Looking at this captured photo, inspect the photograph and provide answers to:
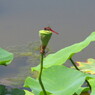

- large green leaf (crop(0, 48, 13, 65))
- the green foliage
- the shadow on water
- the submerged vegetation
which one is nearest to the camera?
the submerged vegetation

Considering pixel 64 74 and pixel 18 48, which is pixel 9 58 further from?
pixel 18 48

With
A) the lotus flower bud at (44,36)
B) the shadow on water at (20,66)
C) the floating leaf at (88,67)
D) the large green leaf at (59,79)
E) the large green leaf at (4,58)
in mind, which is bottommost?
the shadow on water at (20,66)

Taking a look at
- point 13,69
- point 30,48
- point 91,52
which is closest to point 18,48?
point 30,48

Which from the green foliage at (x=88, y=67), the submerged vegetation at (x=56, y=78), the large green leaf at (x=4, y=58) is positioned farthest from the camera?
the green foliage at (x=88, y=67)

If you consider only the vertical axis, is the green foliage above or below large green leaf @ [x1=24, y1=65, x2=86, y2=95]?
below

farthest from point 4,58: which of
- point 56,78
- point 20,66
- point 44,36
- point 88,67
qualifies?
point 20,66

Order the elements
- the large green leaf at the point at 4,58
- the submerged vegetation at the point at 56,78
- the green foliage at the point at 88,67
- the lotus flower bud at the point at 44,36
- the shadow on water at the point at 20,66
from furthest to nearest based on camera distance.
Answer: the shadow on water at the point at 20,66 < the green foliage at the point at 88,67 < the large green leaf at the point at 4,58 < the submerged vegetation at the point at 56,78 < the lotus flower bud at the point at 44,36

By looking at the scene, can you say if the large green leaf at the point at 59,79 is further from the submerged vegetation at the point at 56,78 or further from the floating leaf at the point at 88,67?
the floating leaf at the point at 88,67

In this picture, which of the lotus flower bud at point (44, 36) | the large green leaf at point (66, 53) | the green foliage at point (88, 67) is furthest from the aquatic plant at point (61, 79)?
the green foliage at point (88, 67)

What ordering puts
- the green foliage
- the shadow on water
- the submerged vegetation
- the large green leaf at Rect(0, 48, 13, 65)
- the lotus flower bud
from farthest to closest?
1. the shadow on water
2. the green foliage
3. the large green leaf at Rect(0, 48, 13, 65)
4. the submerged vegetation
5. the lotus flower bud

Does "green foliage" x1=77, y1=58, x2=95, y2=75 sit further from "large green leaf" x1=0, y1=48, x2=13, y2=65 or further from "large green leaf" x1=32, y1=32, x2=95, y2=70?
"large green leaf" x1=0, y1=48, x2=13, y2=65

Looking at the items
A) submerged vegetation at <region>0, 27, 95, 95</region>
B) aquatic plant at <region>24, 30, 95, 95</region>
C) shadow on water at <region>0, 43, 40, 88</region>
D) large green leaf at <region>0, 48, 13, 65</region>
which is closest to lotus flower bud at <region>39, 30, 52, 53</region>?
submerged vegetation at <region>0, 27, 95, 95</region>
